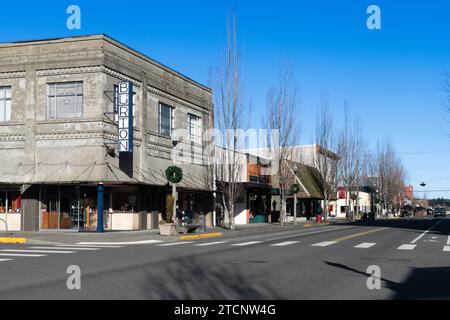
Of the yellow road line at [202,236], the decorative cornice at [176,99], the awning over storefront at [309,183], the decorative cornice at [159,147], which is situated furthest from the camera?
the awning over storefront at [309,183]

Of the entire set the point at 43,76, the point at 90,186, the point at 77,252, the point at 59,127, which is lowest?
the point at 77,252

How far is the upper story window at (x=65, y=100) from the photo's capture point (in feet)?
103

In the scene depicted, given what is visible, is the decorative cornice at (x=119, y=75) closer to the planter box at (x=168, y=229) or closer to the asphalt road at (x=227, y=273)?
the planter box at (x=168, y=229)

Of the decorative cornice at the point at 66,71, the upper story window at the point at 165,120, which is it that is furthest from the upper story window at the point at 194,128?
the decorative cornice at the point at 66,71

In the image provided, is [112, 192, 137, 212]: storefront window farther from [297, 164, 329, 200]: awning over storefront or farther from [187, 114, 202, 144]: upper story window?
[297, 164, 329, 200]: awning over storefront

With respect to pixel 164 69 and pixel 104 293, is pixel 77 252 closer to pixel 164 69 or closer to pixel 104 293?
pixel 104 293

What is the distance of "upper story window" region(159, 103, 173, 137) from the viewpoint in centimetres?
3734

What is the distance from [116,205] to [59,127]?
18.4 feet

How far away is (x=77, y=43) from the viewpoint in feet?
103

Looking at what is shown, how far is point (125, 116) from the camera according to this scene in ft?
101

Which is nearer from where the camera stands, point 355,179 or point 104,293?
point 104,293
